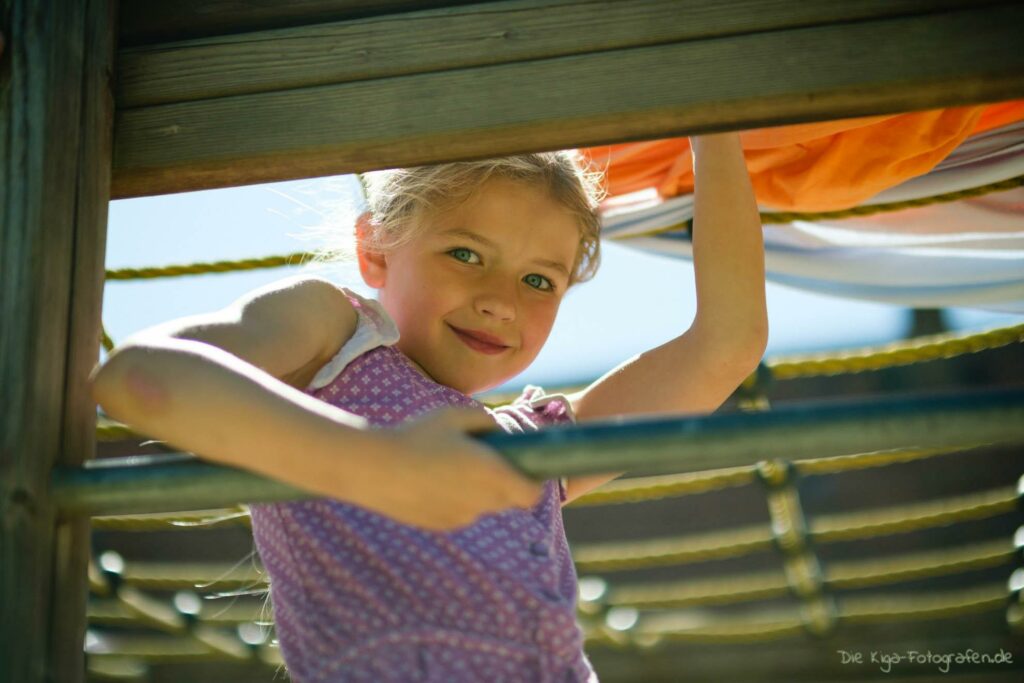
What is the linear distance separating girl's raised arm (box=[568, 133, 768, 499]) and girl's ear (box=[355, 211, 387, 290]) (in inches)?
11.7

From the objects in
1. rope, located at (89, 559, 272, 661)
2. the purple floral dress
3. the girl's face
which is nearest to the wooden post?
the purple floral dress

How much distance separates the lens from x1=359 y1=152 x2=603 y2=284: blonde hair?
4.38 feet

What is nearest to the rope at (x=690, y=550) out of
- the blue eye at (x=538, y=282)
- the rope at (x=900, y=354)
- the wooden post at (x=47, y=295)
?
the rope at (x=900, y=354)

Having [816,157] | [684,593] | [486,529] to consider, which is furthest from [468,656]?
[684,593]

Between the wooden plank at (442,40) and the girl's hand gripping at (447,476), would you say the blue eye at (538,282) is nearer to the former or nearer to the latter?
the wooden plank at (442,40)

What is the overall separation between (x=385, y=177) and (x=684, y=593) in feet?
4.64

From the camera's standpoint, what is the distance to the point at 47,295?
831mm

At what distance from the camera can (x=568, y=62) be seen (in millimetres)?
883

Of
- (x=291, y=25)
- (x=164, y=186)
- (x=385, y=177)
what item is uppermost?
(x=385, y=177)

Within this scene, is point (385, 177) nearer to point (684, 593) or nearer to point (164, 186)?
point (164, 186)

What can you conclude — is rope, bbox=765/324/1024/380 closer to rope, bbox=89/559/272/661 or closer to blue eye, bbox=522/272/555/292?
blue eye, bbox=522/272/555/292

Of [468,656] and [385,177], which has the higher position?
[385,177]

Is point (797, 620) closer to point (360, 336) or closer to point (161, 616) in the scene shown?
point (161, 616)

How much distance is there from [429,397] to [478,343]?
92 mm
